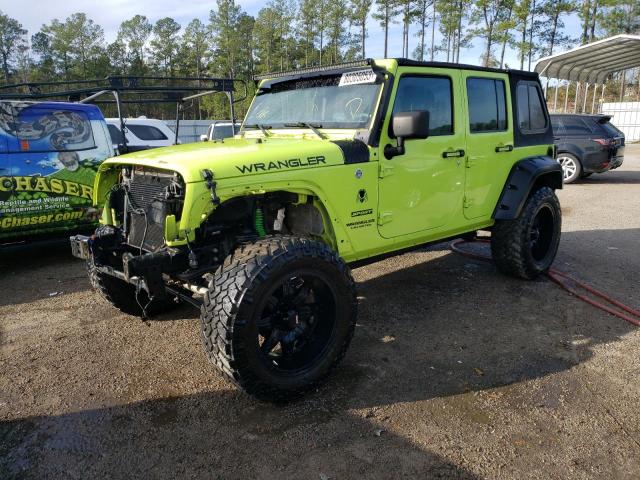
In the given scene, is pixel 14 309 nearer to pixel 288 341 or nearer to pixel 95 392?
pixel 95 392

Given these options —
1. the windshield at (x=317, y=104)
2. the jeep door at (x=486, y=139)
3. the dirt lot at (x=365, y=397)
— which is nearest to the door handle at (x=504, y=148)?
the jeep door at (x=486, y=139)

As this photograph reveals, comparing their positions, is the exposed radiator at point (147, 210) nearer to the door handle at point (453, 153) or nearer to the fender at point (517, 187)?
the door handle at point (453, 153)

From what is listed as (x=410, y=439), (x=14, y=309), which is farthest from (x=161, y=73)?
(x=410, y=439)

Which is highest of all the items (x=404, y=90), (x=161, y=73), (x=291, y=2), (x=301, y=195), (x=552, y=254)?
(x=291, y=2)

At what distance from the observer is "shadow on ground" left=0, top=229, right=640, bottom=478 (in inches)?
101

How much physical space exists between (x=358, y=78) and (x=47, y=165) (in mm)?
4044

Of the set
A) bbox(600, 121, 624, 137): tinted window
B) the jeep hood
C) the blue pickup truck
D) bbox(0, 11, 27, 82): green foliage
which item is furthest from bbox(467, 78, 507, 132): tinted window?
bbox(0, 11, 27, 82): green foliage

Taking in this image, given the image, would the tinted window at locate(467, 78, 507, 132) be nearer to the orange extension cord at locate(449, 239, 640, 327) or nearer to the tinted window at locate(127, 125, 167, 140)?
the orange extension cord at locate(449, 239, 640, 327)

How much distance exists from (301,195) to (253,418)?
148cm

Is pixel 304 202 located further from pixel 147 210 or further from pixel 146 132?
pixel 146 132

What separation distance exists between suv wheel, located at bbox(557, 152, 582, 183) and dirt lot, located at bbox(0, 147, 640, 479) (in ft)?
27.0

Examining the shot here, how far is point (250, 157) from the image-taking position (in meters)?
3.13

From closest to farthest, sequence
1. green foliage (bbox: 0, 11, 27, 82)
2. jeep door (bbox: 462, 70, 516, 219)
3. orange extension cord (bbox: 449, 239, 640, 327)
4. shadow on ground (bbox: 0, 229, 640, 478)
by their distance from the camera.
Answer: shadow on ground (bbox: 0, 229, 640, 478) < orange extension cord (bbox: 449, 239, 640, 327) < jeep door (bbox: 462, 70, 516, 219) < green foliage (bbox: 0, 11, 27, 82)

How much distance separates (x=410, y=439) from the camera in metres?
2.75
